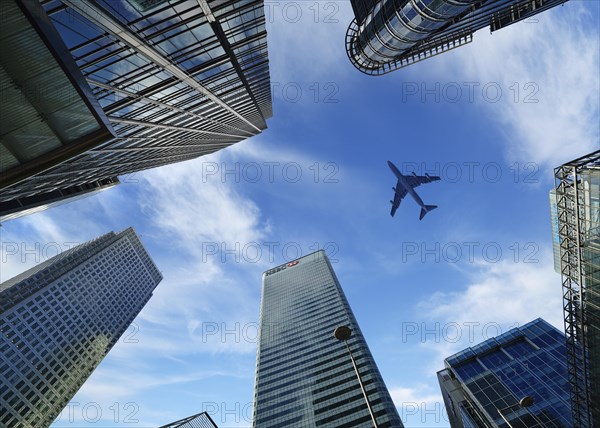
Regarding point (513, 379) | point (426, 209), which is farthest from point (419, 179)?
point (513, 379)

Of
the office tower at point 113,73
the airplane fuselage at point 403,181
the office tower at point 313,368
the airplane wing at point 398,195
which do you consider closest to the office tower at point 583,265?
the office tower at point 113,73

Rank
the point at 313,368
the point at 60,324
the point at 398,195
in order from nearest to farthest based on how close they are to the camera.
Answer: the point at 313,368
the point at 398,195
the point at 60,324

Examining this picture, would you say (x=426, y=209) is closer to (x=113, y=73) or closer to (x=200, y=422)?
(x=200, y=422)

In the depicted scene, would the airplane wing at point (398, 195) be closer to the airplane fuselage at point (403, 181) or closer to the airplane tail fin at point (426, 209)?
the airplane fuselage at point (403, 181)

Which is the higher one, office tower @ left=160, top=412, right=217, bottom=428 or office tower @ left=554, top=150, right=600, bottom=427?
office tower @ left=554, top=150, right=600, bottom=427

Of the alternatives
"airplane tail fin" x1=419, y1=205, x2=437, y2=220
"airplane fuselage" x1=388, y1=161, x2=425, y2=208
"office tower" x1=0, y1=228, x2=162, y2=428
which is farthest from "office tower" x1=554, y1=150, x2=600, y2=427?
"office tower" x1=0, y1=228, x2=162, y2=428

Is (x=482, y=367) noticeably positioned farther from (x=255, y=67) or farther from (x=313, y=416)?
(x=255, y=67)

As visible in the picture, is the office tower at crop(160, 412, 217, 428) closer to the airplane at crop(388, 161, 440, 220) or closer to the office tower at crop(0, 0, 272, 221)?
the office tower at crop(0, 0, 272, 221)
